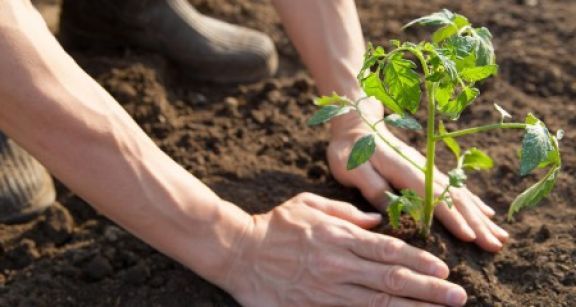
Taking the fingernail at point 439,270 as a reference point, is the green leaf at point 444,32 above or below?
above

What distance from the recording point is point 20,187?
90.9 inches

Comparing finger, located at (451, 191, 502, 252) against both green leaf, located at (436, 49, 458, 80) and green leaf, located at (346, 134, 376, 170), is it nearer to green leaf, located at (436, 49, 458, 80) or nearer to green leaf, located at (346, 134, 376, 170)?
green leaf, located at (346, 134, 376, 170)

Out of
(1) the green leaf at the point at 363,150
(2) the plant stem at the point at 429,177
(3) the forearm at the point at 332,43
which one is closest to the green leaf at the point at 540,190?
(2) the plant stem at the point at 429,177

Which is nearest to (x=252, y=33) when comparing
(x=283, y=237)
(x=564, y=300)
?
(x=283, y=237)

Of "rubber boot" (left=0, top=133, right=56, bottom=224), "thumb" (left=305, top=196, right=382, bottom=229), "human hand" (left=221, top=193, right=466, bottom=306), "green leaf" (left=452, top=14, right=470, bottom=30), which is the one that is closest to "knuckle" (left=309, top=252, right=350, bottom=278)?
"human hand" (left=221, top=193, right=466, bottom=306)

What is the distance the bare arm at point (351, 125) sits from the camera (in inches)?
81.6

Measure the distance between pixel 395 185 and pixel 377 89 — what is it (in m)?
0.48

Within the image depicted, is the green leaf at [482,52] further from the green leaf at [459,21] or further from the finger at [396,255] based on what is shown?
the finger at [396,255]

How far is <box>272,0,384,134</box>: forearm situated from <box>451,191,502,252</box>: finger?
33 centimetres

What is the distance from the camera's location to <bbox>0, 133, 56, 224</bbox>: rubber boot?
2.30m

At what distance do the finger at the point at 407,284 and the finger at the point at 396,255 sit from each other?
2cm

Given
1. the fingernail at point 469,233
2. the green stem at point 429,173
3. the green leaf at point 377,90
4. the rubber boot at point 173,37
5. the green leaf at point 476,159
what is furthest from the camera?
the rubber boot at point 173,37

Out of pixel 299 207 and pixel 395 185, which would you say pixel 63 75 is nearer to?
pixel 299 207

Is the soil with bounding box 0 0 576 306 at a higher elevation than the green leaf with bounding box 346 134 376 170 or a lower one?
lower
